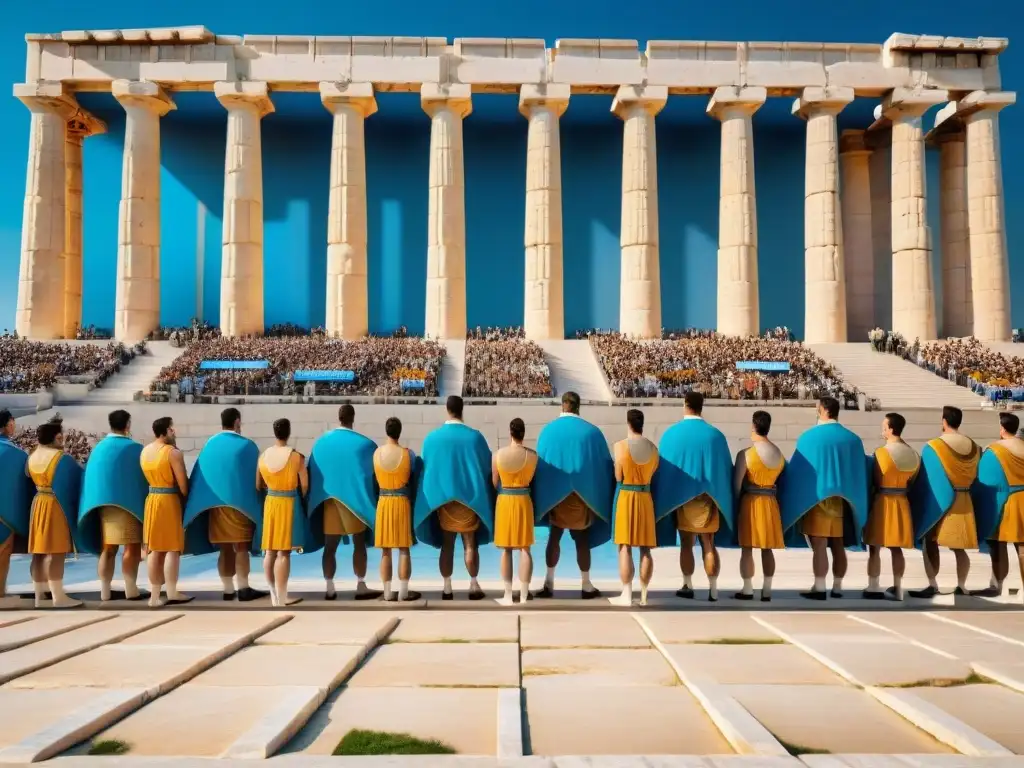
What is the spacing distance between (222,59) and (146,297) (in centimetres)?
997

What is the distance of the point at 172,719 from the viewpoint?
4.45m

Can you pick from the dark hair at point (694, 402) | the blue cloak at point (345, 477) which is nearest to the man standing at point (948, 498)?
the dark hair at point (694, 402)

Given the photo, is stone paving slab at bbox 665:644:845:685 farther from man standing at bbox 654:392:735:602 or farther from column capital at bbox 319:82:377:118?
column capital at bbox 319:82:377:118

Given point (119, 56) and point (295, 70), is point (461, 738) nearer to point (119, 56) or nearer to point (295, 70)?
point (295, 70)

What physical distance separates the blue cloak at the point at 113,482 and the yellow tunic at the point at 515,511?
371 centimetres

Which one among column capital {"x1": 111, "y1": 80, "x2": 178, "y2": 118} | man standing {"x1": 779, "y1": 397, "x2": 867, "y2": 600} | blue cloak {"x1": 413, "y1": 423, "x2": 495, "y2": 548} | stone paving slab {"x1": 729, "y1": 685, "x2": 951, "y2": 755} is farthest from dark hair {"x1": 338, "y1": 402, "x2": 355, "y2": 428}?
column capital {"x1": 111, "y1": 80, "x2": 178, "y2": 118}

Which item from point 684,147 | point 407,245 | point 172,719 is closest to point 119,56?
point 407,245

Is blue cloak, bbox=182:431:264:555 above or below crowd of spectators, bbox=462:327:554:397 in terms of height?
below

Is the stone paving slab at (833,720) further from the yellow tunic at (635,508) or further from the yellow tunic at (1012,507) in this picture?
the yellow tunic at (1012,507)

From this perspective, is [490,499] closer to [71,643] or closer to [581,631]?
[581,631]

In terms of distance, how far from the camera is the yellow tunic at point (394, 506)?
27.9 ft

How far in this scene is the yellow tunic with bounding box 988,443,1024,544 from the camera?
8719mm

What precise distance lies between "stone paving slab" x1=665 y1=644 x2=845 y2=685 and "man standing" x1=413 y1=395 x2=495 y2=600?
290 centimetres

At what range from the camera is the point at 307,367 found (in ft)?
87.0
